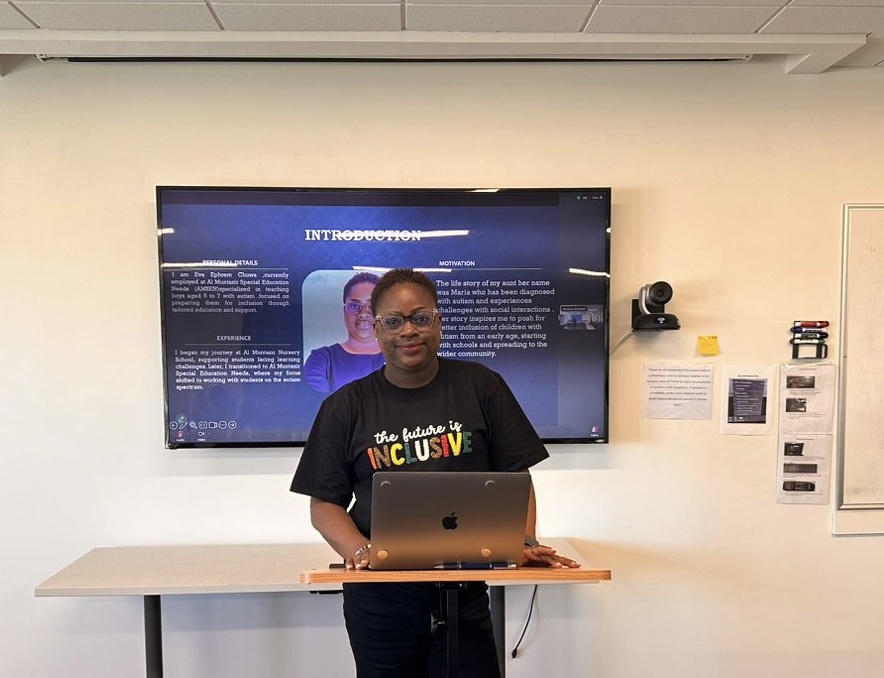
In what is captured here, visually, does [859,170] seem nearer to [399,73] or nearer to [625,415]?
[625,415]


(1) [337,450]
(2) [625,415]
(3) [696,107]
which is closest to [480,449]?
(1) [337,450]

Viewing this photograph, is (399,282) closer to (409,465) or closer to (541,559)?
(409,465)

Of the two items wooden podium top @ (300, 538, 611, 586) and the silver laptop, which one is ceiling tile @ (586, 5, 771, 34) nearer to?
the silver laptop

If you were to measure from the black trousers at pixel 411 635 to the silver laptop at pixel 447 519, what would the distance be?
1.26ft

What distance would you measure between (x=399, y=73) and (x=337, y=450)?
1.59 metres

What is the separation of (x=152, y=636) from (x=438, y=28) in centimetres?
241

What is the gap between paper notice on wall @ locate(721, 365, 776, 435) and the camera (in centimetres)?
246

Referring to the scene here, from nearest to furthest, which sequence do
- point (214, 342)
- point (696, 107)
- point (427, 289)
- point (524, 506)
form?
point (524, 506), point (427, 289), point (214, 342), point (696, 107)

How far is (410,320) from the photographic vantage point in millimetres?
1461

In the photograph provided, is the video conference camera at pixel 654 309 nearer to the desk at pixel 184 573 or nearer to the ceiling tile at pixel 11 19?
the desk at pixel 184 573

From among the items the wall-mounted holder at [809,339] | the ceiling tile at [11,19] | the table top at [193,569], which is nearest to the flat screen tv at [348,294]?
the table top at [193,569]

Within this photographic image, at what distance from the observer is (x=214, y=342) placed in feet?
7.47

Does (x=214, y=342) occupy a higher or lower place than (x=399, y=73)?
lower

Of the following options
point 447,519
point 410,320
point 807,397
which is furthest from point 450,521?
point 807,397
